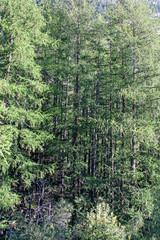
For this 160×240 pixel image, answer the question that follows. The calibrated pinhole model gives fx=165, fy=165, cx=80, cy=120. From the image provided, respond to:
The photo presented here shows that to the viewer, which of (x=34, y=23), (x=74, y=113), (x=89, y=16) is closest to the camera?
(x=34, y=23)

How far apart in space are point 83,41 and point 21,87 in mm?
7071

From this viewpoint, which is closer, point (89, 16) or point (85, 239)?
point (85, 239)

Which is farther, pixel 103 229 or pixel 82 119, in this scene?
pixel 82 119

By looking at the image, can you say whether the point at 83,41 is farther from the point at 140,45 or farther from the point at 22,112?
the point at 22,112

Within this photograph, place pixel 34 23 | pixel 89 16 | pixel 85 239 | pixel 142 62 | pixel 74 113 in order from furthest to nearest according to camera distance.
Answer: pixel 89 16
pixel 74 113
pixel 142 62
pixel 34 23
pixel 85 239

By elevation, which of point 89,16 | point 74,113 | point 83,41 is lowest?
point 74,113

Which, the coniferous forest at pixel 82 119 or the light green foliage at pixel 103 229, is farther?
the coniferous forest at pixel 82 119

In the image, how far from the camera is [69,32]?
437 inches

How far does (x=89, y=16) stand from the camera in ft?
36.9

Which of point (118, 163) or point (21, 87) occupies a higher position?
point (21, 87)

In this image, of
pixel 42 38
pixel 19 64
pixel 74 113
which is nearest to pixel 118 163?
pixel 74 113

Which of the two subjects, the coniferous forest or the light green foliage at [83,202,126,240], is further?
the coniferous forest

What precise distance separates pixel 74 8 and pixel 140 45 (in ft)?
19.9

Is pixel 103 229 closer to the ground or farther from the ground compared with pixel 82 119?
closer to the ground
